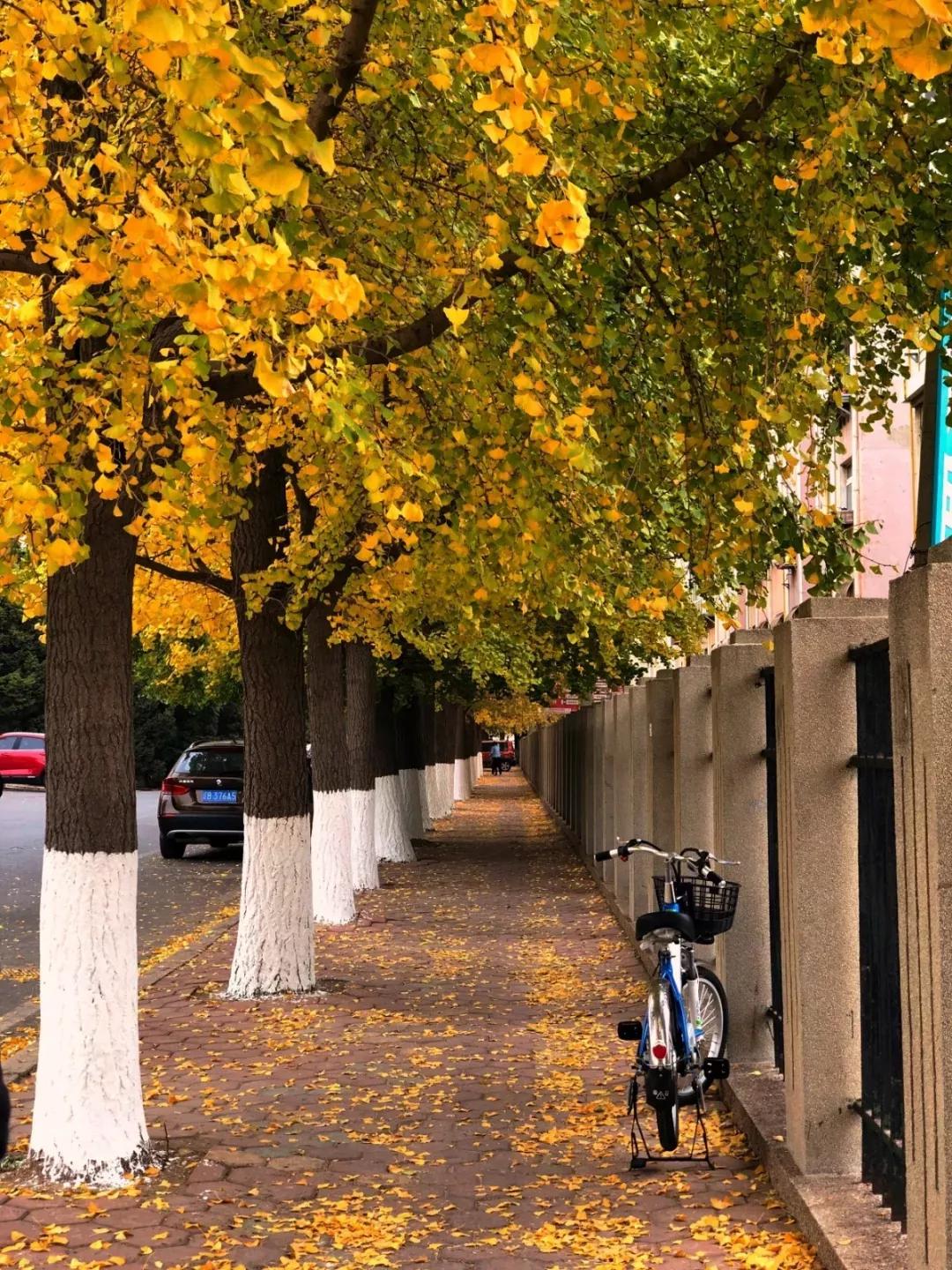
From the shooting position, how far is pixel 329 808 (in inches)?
629

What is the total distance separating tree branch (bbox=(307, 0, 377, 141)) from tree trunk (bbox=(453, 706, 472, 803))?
39107 mm

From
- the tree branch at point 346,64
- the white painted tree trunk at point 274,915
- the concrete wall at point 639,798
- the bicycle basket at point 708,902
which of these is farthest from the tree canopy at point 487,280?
the concrete wall at point 639,798

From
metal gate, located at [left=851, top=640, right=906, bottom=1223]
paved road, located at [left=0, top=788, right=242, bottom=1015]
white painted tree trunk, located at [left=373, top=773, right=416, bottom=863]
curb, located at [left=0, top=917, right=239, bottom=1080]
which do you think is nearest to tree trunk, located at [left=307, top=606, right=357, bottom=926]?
curb, located at [left=0, top=917, right=239, bottom=1080]

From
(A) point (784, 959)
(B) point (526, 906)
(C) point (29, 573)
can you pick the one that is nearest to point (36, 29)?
(A) point (784, 959)

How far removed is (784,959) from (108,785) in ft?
9.48

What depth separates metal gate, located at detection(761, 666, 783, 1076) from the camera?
7.94 metres

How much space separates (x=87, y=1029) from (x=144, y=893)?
13385mm

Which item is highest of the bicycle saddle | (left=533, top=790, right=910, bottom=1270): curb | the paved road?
the bicycle saddle

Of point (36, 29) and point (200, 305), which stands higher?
point (36, 29)

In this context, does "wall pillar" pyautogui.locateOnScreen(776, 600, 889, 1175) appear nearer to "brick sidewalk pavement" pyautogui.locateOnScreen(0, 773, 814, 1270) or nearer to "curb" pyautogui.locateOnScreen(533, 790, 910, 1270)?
"curb" pyautogui.locateOnScreen(533, 790, 910, 1270)

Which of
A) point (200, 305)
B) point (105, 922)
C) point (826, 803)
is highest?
point (200, 305)

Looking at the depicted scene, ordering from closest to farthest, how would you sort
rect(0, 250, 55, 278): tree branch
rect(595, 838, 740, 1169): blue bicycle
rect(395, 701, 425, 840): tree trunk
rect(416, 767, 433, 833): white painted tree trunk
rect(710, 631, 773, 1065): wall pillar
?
1. rect(0, 250, 55, 278): tree branch
2. rect(595, 838, 740, 1169): blue bicycle
3. rect(710, 631, 773, 1065): wall pillar
4. rect(395, 701, 425, 840): tree trunk
5. rect(416, 767, 433, 833): white painted tree trunk

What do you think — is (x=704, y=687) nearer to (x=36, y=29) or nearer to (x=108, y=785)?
(x=108, y=785)

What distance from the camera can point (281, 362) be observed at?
5434 mm
